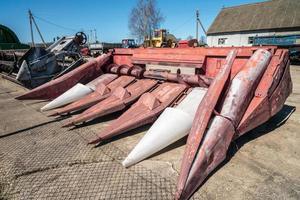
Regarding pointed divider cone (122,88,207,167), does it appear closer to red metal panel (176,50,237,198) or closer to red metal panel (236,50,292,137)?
red metal panel (176,50,237,198)

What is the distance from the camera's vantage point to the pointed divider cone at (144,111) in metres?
2.76

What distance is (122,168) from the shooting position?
2.30m

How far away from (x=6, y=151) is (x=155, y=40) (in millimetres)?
19045

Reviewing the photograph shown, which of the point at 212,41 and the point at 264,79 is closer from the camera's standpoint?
the point at 264,79

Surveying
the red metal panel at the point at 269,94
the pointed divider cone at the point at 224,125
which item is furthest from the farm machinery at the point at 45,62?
the red metal panel at the point at 269,94

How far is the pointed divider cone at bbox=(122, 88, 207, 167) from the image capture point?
2.33 m

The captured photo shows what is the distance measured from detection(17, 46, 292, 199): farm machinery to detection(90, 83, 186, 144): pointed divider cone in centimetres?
1

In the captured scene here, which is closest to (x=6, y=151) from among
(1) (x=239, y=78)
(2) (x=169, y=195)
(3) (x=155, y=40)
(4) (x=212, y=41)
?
(2) (x=169, y=195)

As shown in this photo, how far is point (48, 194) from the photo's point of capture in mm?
1940

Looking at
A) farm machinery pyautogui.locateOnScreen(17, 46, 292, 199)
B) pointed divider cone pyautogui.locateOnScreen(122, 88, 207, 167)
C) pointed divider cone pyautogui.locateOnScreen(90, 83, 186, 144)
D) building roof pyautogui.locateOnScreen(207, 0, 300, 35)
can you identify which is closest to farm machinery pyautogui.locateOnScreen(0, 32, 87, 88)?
farm machinery pyautogui.locateOnScreen(17, 46, 292, 199)

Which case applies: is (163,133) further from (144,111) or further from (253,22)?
(253,22)

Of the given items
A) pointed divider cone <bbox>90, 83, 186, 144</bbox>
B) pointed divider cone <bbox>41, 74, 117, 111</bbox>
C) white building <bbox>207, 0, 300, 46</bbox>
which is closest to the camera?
pointed divider cone <bbox>90, 83, 186, 144</bbox>

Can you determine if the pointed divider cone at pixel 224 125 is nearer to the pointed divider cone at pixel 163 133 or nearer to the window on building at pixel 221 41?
the pointed divider cone at pixel 163 133

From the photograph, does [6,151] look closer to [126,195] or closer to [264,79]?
[126,195]
